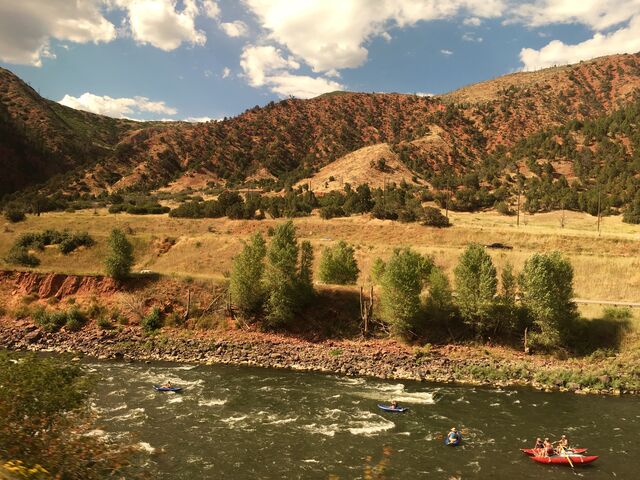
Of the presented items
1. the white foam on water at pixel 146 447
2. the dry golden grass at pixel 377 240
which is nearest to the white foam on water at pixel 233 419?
the white foam on water at pixel 146 447

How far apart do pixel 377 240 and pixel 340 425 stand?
153ft

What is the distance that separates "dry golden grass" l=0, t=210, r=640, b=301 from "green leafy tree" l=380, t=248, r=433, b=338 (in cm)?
1432

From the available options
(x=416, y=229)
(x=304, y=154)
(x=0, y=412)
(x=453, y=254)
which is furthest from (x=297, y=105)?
(x=0, y=412)

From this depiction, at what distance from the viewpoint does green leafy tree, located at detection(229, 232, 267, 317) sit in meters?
47.7

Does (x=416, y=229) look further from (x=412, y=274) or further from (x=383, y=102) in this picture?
(x=383, y=102)

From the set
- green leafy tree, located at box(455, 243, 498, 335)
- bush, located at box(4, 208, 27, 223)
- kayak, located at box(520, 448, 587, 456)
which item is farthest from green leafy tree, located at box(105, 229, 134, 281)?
kayak, located at box(520, 448, 587, 456)

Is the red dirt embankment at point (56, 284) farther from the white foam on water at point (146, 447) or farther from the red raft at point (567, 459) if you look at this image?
the red raft at point (567, 459)

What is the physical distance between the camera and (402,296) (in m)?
43.6

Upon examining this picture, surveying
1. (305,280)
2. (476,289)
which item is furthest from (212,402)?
(476,289)

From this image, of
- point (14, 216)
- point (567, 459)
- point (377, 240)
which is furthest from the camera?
point (14, 216)

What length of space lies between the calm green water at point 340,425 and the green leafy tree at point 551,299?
24.8 feet

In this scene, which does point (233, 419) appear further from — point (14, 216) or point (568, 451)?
point (14, 216)

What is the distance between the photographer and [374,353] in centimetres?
4225

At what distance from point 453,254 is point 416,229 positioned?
13132 millimetres
